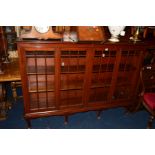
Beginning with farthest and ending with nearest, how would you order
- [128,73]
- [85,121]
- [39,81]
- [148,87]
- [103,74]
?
[85,121] < [148,87] < [128,73] < [103,74] < [39,81]

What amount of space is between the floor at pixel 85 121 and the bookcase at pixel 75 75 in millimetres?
325

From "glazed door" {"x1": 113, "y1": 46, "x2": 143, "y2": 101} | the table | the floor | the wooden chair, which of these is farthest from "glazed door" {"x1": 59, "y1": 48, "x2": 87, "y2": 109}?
the wooden chair

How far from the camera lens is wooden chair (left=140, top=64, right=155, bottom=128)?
2.64 m

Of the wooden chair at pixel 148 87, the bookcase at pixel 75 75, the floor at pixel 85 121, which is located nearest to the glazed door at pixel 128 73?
the bookcase at pixel 75 75

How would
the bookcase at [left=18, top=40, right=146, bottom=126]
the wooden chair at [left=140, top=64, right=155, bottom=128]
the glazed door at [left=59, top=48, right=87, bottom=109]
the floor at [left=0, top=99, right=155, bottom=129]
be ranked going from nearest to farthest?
the bookcase at [left=18, top=40, right=146, bottom=126], the glazed door at [left=59, top=48, right=87, bottom=109], the wooden chair at [left=140, top=64, right=155, bottom=128], the floor at [left=0, top=99, right=155, bottom=129]

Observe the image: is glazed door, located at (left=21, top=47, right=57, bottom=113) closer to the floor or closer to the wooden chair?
the floor

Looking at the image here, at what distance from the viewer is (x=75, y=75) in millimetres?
2516

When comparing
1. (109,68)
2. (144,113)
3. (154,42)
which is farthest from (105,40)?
(144,113)

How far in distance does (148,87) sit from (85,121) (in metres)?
1.20

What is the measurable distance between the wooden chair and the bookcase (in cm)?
11

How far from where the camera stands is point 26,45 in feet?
6.53

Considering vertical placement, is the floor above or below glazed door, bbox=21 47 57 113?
below

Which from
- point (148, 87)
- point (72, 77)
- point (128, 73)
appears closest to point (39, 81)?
point (72, 77)

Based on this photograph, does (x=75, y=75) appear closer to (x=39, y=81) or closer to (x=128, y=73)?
(x=39, y=81)
